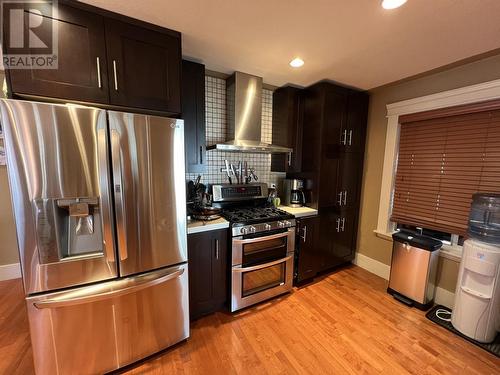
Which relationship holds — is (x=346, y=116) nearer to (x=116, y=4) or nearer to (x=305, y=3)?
(x=305, y=3)

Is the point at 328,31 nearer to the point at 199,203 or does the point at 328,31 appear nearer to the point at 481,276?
the point at 199,203

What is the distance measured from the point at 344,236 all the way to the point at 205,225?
2.03m

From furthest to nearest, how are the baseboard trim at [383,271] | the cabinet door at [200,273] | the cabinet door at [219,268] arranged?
the baseboard trim at [383,271] < the cabinet door at [219,268] < the cabinet door at [200,273]

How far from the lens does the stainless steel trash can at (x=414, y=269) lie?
2080 mm

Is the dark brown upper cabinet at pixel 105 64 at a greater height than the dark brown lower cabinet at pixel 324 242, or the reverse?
the dark brown upper cabinet at pixel 105 64

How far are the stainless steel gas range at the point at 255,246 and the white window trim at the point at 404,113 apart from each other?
1.33 meters

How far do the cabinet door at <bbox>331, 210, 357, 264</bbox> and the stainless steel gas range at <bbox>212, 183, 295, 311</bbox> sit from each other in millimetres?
791

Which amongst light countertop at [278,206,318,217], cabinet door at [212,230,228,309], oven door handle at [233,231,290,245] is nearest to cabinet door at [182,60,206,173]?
cabinet door at [212,230,228,309]

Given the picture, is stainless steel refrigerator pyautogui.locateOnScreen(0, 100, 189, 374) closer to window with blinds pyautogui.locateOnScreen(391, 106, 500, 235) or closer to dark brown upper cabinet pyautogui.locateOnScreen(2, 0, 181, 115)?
dark brown upper cabinet pyautogui.locateOnScreen(2, 0, 181, 115)

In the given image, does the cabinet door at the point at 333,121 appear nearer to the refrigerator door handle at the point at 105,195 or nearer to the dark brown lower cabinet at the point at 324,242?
the dark brown lower cabinet at the point at 324,242

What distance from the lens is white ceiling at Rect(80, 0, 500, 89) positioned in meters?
1.25

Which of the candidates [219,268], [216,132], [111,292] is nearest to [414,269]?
[219,268]

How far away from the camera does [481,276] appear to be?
1.69 metres

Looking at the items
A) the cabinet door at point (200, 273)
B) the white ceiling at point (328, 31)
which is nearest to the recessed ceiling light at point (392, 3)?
the white ceiling at point (328, 31)
